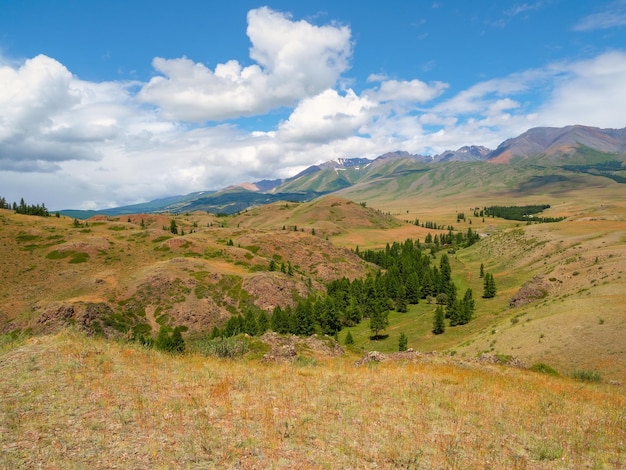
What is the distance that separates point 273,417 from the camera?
47.9 ft

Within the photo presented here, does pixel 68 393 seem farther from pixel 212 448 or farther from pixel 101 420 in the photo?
pixel 212 448

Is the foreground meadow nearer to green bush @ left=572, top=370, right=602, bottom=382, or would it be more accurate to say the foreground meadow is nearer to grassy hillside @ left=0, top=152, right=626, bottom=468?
grassy hillside @ left=0, top=152, right=626, bottom=468

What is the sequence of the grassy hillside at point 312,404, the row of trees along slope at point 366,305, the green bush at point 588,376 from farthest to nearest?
the row of trees along slope at point 366,305 → the green bush at point 588,376 → the grassy hillside at point 312,404

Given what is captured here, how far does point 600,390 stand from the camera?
22297mm

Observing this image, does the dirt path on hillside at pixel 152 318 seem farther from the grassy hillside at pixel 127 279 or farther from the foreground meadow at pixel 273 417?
the foreground meadow at pixel 273 417

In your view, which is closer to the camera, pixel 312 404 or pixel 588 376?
pixel 312 404

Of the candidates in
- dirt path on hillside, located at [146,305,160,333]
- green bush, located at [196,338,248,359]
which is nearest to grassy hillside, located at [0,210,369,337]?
dirt path on hillside, located at [146,305,160,333]

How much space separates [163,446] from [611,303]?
2243 inches

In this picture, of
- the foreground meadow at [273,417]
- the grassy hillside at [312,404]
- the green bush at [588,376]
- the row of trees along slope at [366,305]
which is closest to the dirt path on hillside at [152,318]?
the row of trees along slope at [366,305]

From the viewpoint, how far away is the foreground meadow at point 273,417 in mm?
11844

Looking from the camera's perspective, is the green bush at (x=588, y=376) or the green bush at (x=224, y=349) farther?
the green bush at (x=588, y=376)

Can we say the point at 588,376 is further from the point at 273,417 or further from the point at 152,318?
the point at 152,318

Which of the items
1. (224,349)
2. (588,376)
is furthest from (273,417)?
(588,376)

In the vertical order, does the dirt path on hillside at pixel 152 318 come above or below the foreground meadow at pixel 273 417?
below
